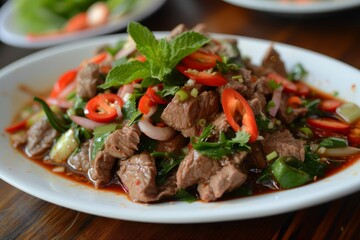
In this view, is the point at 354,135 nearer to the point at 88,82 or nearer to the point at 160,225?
the point at 160,225

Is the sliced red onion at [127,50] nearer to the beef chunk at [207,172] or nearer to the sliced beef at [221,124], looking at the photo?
the sliced beef at [221,124]

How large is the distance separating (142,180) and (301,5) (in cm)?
276

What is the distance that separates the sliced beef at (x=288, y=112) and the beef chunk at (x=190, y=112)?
54 cm

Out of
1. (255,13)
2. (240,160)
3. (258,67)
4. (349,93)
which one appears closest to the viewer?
(240,160)

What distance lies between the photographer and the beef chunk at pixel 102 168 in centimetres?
289

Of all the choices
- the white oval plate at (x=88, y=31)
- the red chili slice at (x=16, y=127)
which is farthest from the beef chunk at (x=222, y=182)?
the white oval plate at (x=88, y=31)

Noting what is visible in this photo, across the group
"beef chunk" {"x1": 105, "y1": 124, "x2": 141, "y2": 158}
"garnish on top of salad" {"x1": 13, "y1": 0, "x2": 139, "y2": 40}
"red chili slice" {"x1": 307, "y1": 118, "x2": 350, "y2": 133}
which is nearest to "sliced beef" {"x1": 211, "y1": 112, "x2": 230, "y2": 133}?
"beef chunk" {"x1": 105, "y1": 124, "x2": 141, "y2": 158}

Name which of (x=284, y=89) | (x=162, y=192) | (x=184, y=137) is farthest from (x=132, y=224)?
(x=284, y=89)

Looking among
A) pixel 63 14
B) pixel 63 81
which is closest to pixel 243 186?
pixel 63 81

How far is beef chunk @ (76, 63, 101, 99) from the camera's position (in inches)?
132

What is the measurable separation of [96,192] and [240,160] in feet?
3.02

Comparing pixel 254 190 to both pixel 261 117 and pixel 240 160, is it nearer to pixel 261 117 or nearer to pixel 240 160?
pixel 240 160

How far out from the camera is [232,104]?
9.25 ft

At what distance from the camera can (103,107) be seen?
3.21 metres
